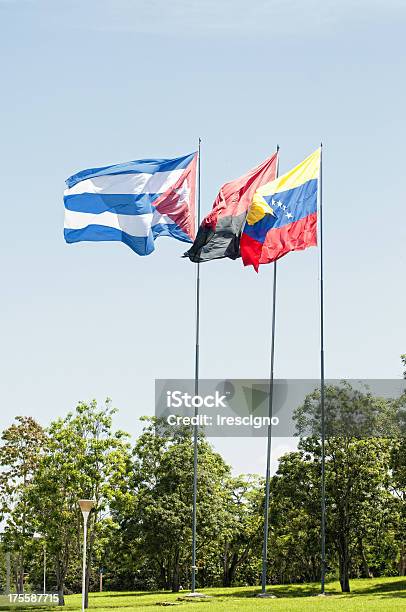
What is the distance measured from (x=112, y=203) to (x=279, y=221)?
566cm

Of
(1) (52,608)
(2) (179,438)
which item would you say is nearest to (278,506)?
(2) (179,438)

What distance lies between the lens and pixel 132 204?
29047 mm

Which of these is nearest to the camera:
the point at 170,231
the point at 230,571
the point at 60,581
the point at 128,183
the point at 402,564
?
the point at 128,183

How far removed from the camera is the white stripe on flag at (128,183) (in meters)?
28.7

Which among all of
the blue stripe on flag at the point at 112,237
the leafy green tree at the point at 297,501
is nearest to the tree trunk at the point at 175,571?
the leafy green tree at the point at 297,501

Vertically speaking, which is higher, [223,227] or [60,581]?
[223,227]

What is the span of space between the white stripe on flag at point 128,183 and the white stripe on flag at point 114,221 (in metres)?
0.81

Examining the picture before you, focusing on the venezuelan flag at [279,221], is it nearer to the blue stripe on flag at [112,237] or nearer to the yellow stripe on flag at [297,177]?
the yellow stripe on flag at [297,177]

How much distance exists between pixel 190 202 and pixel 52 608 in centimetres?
2094

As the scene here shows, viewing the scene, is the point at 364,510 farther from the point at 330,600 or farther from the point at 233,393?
the point at 330,600

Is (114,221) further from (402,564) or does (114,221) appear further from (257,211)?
(402,564)

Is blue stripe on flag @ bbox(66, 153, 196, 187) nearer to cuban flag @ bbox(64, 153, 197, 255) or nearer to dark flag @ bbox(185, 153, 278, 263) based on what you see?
cuban flag @ bbox(64, 153, 197, 255)

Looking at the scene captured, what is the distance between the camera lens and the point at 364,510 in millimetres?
40906

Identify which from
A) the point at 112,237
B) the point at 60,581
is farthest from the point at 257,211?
the point at 60,581
